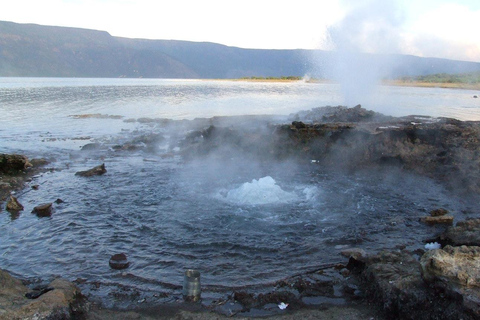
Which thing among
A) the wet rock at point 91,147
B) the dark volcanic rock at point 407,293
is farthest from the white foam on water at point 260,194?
the wet rock at point 91,147

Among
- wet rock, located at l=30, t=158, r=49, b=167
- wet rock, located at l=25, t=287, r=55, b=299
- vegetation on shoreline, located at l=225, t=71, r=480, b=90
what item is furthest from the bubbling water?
vegetation on shoreline, located at l=225, t=71, r=480, b=90

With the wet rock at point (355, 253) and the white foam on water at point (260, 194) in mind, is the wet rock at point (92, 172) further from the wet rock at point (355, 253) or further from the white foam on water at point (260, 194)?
the wet rock at point (355, 253)

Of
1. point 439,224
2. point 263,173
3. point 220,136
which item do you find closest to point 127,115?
point 220,136

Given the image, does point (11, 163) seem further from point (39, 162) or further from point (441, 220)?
point (441, 220)

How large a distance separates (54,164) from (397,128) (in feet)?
40.7

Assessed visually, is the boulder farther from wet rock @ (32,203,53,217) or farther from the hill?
the hill

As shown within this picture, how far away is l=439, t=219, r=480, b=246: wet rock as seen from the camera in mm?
6070

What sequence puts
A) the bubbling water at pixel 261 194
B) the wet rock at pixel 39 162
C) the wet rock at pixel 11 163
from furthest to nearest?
the wet rock at pixel 39 162, the wet rock at pixel 11 163, the bubbling water at pixel 261 194

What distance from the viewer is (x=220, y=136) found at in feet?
51.2

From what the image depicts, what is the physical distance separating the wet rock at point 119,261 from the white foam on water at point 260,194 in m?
3.48

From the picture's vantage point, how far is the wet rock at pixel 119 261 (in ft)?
19.6

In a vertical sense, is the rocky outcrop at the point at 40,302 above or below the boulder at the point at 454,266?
below

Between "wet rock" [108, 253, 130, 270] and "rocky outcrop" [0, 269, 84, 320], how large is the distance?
105 centimetres

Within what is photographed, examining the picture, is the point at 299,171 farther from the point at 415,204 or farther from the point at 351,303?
the point at 351,303
